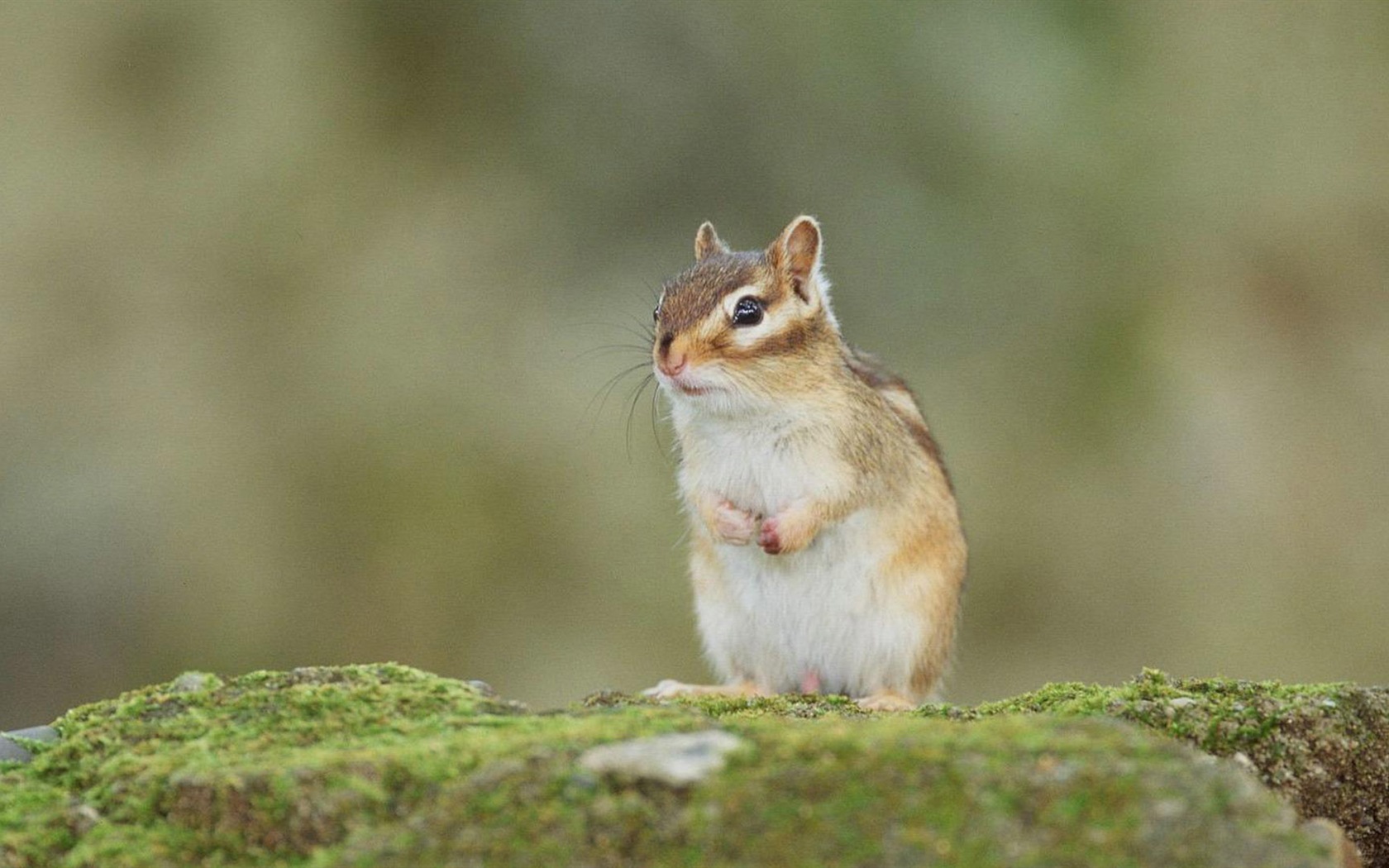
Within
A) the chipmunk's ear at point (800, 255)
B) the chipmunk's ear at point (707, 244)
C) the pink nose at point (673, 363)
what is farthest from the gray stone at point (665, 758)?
the chipmunk's ear at point (707, 244)

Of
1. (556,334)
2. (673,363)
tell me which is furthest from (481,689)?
(556,334)

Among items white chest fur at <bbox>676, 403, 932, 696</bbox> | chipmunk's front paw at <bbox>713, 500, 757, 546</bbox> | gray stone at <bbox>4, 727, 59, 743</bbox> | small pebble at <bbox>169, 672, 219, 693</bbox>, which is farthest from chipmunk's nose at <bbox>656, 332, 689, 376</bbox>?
gray stone at <bbox>4, 727, 59, 743</bbox>

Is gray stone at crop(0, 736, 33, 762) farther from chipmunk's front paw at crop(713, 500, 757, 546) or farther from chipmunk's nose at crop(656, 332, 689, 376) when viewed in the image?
chipmunk's front paw at crop(713, 500, 757, 546)

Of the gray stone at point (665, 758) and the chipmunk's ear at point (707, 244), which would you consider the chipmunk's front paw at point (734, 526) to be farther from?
the gray stone at point (665, 758)

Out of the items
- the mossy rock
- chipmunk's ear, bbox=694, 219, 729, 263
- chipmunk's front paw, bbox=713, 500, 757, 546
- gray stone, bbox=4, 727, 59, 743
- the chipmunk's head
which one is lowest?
the mossy rock

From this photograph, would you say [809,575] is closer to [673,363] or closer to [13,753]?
[673,363]

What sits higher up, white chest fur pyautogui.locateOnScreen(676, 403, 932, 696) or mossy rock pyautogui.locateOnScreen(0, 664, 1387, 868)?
white chest fur pyautogui.locateOnScreen(676, 403, 932, 696)

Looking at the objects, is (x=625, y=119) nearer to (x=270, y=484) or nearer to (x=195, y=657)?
→ (x=270, y=484)
